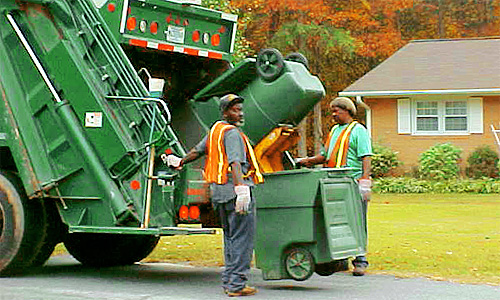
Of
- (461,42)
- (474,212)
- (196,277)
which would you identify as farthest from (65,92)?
(461,42)

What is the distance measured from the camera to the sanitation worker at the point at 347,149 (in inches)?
371

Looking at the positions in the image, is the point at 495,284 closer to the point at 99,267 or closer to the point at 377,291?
the point at 377,291

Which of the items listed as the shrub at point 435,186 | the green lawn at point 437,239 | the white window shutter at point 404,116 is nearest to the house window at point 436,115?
the white window shutter at point 404,116

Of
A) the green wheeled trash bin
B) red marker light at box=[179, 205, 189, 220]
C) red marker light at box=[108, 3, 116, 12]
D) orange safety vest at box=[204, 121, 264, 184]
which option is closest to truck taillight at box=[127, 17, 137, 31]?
red marker light at box=[108, 3, 116, 12]

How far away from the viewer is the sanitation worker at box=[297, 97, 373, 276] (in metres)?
9.43

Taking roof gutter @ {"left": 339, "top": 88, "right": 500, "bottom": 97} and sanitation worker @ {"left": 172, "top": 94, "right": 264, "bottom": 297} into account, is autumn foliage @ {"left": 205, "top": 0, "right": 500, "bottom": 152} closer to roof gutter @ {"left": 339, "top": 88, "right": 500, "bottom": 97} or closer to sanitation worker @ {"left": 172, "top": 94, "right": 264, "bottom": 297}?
roof gutter @ {"left": 339, "top": 88, "right": 500, "bottom": 97}

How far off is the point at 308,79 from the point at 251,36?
81.7ft

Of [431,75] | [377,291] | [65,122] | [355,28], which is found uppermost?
[355,28]

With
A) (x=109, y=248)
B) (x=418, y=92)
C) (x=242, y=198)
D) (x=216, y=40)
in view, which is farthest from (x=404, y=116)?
(x=242, y=198)

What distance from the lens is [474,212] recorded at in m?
17.8

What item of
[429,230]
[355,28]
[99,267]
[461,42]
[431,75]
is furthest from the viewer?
[355,28]

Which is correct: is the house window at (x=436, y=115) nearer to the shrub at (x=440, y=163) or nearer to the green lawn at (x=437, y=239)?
the shrub at (x=440, y=163)

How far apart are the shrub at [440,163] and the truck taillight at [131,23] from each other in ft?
55.7

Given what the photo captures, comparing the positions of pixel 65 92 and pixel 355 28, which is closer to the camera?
pixel 65 92
